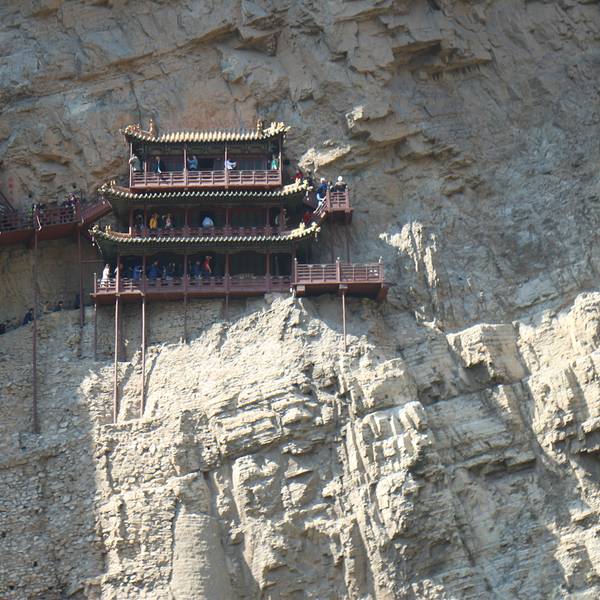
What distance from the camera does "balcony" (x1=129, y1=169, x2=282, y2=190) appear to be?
45031mm

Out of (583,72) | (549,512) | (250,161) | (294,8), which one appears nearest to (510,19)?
(583,72)

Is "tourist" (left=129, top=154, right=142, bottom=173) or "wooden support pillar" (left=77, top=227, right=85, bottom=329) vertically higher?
"tourist" (left=129, top=154, right=142, bottom=173)

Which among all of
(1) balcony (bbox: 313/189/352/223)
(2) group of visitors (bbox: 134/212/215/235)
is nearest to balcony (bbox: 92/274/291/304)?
(2) group of visitors (bbox: 134/212/215/235)

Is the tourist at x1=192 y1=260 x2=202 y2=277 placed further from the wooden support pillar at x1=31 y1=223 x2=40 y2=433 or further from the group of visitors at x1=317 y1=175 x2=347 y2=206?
the wooden support pillar at x1=31 y1=223 x2=40 y2=433

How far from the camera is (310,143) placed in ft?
154

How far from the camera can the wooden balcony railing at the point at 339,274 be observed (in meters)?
42.8

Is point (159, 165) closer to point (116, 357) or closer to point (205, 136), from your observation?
point (205, 136)

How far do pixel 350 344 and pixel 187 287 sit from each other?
5.26 meters

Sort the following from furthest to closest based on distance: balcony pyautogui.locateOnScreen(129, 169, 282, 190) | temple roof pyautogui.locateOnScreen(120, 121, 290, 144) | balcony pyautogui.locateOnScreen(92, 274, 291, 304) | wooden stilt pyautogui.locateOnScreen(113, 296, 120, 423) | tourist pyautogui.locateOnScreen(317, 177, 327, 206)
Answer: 1. temple roof pyautogui.locateOnScreen(120, 121, 290, 144)
2. tourist pyautogui.locateOnScreen(317, 177, 327, 206)
3. balcony pyautogui.locateOnScreen(129, 169, 282, 190)
4. balcony pyautogui.locateOnScreen(92, 274, 291, 304)
5. wooden stilt pyautogui.locateOnScreen(113, 296, 120, 423)

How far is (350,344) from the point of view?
41.6 metres

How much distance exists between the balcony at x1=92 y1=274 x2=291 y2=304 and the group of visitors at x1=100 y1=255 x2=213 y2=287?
0.57 feet

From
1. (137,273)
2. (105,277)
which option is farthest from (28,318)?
(137,273)

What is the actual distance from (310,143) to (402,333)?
7563mm

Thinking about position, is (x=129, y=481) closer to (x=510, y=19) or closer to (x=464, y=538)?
(x=464, y=538)
